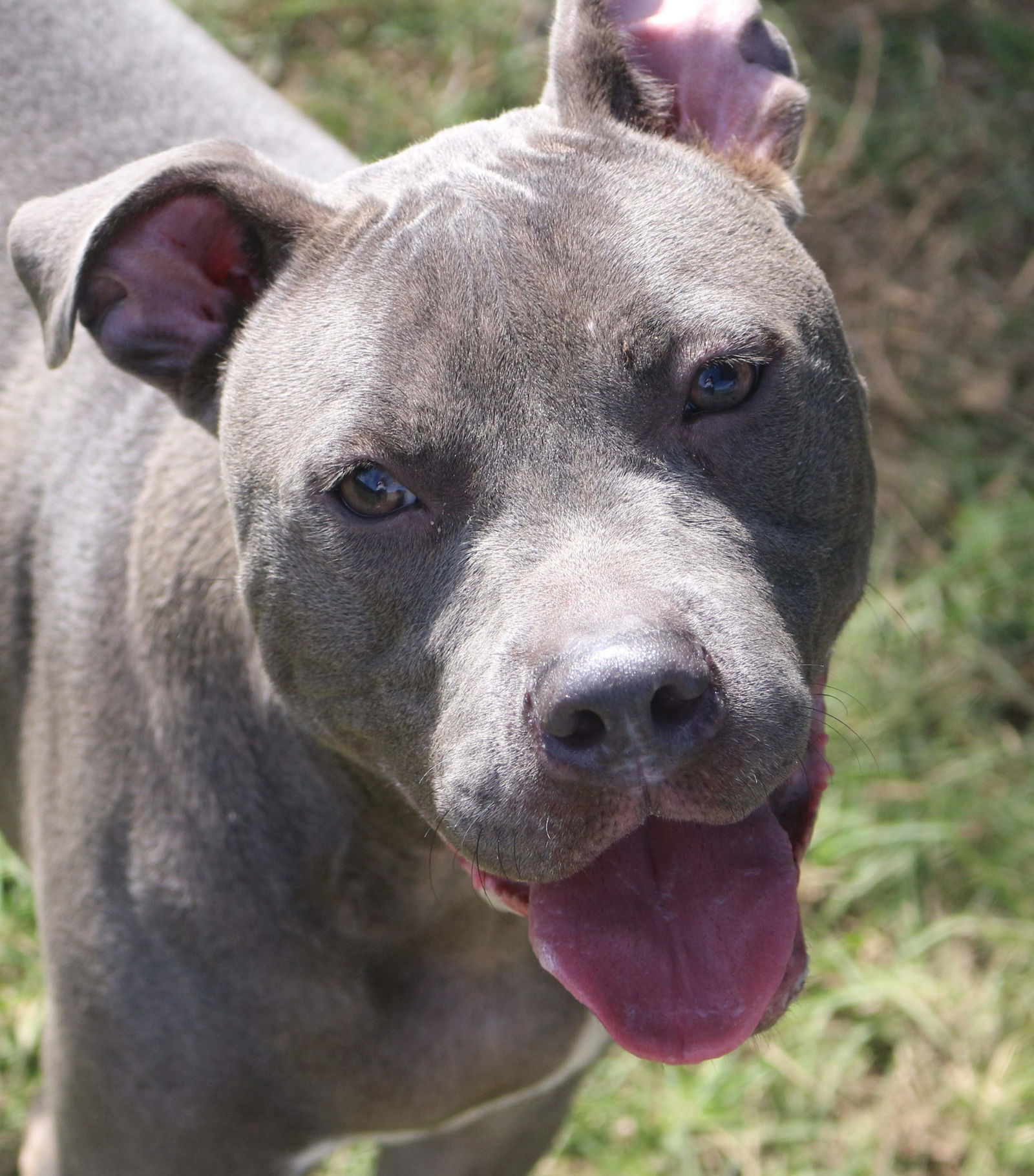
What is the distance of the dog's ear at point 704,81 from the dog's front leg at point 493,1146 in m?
2.09

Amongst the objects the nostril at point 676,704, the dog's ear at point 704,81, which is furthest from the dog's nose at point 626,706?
the dog's ear at point 704,81

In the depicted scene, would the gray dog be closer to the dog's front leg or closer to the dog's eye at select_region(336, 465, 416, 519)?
the dog's eye at select_region(336, 465, 416, 519)

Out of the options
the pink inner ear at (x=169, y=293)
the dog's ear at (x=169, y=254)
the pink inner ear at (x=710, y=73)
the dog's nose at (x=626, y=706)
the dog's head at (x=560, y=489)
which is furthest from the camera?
the pink inner ear at (x=710, y=73)

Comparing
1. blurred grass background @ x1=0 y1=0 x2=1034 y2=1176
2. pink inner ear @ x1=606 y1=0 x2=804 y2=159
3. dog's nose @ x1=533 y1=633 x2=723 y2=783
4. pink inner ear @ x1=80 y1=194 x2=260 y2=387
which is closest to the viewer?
dog's nose @ x1=533 y1=633 x2=723 y2=783

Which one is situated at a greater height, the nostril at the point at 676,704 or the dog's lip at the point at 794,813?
the nostril at the point at 676,704

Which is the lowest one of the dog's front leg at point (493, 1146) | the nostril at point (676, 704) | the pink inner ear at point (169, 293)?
the dog's front leg at point (493, 1146)

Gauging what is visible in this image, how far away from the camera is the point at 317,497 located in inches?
97.8

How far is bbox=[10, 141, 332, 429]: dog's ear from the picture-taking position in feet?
8.66

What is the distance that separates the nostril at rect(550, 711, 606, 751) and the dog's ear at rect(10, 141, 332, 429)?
1.03m

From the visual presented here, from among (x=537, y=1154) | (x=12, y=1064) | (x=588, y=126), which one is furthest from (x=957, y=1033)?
(x=588, y=126)

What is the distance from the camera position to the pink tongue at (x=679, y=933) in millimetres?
2510

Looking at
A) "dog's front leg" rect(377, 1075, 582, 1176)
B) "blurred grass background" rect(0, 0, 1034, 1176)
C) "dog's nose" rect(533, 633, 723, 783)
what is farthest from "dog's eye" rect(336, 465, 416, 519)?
"dog's front leg" rect(377, 1075, 582, 1176)

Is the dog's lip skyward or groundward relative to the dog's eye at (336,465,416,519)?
groundward

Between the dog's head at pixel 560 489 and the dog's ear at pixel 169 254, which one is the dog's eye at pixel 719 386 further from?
the dog's ear at pixel 169 254
